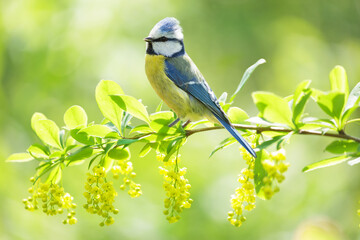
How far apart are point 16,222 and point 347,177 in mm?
3661

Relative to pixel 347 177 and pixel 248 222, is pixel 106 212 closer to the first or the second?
pixel 248 222

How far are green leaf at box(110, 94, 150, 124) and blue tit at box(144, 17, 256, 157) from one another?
51 centimetres

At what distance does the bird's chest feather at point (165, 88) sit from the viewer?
95.5 inches

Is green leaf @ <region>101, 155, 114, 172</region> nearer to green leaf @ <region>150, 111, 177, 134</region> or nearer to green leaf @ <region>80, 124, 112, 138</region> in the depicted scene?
green leaf @ <region>80, 124, 112, 138</region>

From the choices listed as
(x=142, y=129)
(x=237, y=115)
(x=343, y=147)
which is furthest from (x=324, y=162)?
(x=142, y=129)

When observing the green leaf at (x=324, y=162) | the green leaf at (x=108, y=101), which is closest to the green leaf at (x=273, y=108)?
the green leaf at (x=324, y=162)

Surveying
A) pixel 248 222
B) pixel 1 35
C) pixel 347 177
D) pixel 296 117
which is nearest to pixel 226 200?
pixel 248 222

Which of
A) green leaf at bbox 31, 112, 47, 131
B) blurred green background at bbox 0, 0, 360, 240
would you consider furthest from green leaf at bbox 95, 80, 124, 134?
blurred green background at bbox 0, 0, 360, 240

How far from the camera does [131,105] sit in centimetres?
160

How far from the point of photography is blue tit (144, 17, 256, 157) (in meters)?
2.38

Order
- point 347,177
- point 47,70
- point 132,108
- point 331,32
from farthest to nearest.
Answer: point 331,32, point 347,177, point 47,70, point 132,108

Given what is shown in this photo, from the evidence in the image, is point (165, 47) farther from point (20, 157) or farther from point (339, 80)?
point (339, 80)

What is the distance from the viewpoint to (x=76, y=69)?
209 inches

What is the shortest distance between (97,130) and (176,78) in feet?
3.33
